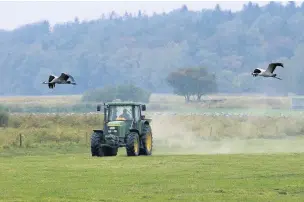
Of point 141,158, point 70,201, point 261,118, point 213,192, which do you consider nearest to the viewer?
point 70,201

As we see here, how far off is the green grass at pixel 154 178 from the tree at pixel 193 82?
9528 cm

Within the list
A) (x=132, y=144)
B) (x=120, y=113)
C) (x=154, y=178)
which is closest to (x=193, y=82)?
(x=120, y=113)

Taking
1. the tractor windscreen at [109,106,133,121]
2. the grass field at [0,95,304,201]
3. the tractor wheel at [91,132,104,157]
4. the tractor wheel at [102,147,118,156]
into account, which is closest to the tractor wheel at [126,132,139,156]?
the grass field at [0,95,304,201]

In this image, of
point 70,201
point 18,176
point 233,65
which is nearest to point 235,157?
point 18,176

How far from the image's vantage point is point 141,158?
142 feet

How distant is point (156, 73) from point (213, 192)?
502ft

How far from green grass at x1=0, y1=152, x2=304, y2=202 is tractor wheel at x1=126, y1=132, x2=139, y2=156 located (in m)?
1.15

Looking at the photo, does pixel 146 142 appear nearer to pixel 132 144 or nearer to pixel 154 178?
pixel 132 144

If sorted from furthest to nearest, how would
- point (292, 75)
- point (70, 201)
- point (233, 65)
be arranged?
point (233, 65) < point (292, 75) < point (70, 201)

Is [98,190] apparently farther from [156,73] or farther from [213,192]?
[156,73]

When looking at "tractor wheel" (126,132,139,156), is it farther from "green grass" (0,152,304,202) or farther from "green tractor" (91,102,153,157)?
"green grass" (0,152,304,202)

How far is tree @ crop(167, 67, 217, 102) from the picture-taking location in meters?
140

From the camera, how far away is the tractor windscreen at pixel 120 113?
47.0 meters

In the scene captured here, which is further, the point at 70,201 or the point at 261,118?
the point at 261,118
